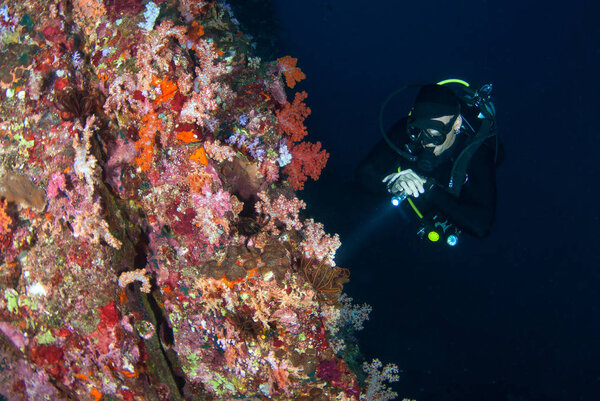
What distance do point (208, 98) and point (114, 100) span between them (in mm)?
801

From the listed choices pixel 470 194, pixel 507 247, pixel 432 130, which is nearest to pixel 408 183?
pixel 432 130

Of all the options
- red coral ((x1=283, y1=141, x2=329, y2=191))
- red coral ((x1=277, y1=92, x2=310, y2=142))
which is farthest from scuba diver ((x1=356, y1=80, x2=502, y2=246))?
red coral ((x1=277, y1=92, x2=310, y2=142))


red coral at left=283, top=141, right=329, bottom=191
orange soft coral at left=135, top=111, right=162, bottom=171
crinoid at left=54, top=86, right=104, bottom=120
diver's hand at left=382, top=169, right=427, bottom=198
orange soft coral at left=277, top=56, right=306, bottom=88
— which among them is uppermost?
orange soft coral at left=277, top=56, right=306, bottom=88

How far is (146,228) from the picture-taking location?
236cm

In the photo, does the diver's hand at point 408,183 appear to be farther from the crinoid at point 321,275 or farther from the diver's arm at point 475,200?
the crinoid at point 321,275

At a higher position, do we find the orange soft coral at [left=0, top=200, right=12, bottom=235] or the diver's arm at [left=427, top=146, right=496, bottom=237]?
the diver's arm at [left=427, top=146, right=496, bottom=237]

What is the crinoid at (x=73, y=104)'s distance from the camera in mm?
2293

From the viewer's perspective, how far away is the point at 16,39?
272 cm

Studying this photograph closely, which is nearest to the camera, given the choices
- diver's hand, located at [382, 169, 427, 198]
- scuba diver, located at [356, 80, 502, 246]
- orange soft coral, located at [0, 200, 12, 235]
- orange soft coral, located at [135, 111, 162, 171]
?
orange soft coral, located at [135, 111, 162, 171]

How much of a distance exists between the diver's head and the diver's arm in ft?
2.25

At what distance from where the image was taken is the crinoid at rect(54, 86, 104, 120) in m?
2.29

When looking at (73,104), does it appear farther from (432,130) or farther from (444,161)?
(444,161)

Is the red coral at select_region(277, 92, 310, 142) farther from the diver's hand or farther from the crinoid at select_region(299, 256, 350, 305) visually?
the crinoid at select_region(299, 256, 350, 305)

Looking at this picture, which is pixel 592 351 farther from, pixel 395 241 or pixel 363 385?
pixel 363 385
